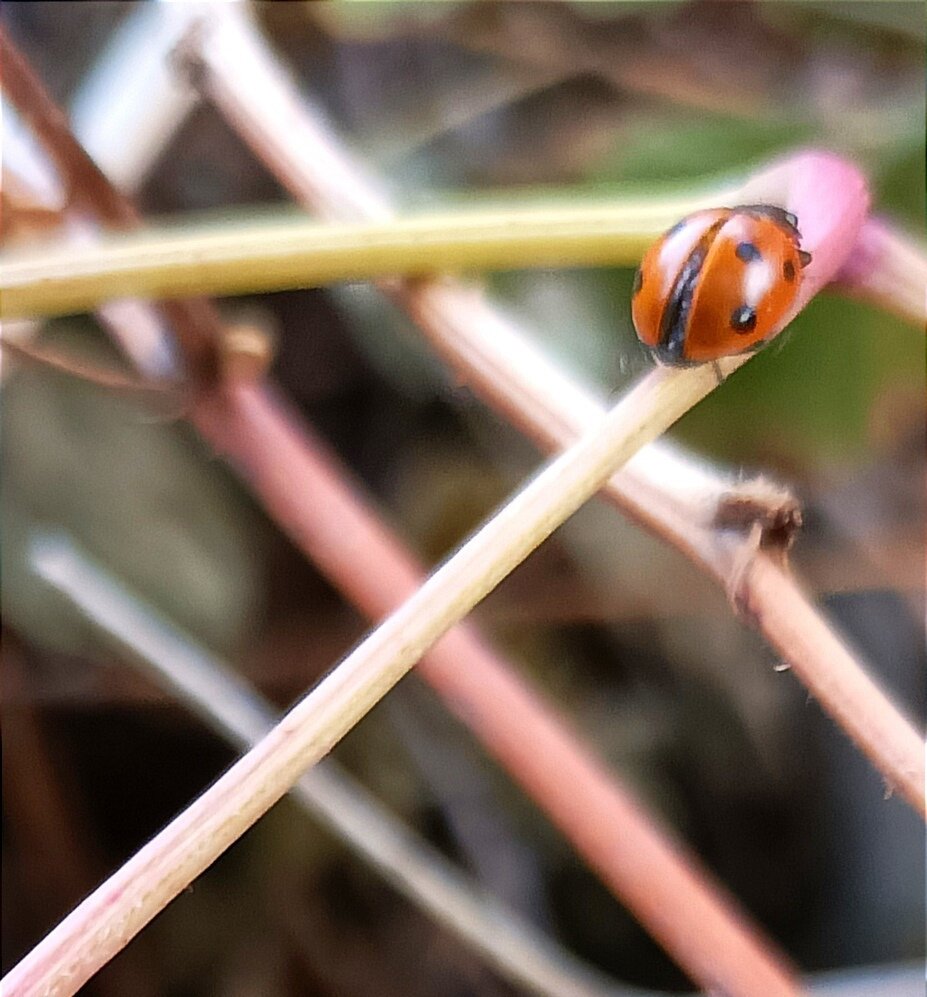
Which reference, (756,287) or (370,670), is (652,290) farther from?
(370,670)

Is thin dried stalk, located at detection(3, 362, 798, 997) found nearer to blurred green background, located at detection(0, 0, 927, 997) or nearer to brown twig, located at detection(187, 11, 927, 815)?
brown twig, located at detection(187, 11, 927, 815)

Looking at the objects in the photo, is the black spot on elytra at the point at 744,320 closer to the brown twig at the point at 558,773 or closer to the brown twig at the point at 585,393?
the brown twig at the point at 585,393

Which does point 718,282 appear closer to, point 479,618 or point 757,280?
point 757,280

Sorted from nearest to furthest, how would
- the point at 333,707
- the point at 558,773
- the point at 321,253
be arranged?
1. the point at 333,707
2. the point at 321,253
3. the point at 558,773

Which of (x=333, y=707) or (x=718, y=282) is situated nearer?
(x=333, y=707)

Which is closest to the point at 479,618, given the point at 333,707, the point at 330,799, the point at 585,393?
the point at 330,799

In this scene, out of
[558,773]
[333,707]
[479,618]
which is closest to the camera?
[333,707]

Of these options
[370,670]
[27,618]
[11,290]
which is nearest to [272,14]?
[27,618]

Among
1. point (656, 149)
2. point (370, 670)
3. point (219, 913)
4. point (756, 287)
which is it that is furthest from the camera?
point (219, 913)
